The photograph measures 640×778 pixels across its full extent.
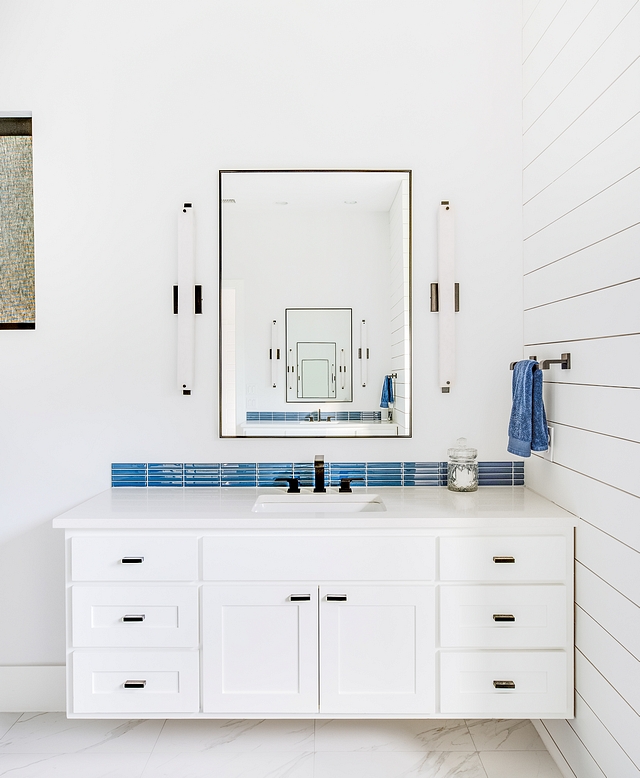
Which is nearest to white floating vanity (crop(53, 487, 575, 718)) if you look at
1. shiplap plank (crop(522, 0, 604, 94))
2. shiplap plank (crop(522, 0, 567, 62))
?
shiplap plank (crop(522, 0, 604, 94))

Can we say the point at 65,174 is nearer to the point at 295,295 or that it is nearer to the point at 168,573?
the point at 295,295

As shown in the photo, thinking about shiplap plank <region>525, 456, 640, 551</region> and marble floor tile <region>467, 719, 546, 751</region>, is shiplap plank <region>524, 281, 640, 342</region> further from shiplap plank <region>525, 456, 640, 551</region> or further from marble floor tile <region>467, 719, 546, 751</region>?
marble floor tile <region>467, 719, 546, 751</region>

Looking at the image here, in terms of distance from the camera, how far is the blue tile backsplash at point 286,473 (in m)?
2.27

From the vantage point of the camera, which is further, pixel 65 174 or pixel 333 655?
pixel 65 174

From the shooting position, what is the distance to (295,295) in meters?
2.26

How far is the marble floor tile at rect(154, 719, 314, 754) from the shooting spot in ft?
6.48

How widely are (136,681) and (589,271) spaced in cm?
182

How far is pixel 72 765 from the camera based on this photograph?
190cm

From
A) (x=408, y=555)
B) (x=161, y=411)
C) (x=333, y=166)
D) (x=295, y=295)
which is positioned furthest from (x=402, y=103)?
(x=408, y=555)

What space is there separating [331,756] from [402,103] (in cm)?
231

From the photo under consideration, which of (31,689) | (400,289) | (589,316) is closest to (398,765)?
(31,689)

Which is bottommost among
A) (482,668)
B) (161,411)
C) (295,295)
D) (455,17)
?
(482,668)

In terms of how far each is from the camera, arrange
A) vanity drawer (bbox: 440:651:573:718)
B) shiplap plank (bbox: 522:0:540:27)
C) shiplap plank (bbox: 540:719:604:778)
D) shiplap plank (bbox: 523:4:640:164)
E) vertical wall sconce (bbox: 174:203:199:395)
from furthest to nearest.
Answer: vertical wall sconce (bbox: 174:203:199:395) → shiplap plank (bbox: 522:0:540:27) → vanity drawer (bbox: 440:651:573:718) → shiplap plank (bbox: 540:719:604:778) → shiplap plank (bbox: 523:4:640:164)

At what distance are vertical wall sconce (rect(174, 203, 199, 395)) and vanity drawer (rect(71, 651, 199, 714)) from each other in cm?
92
